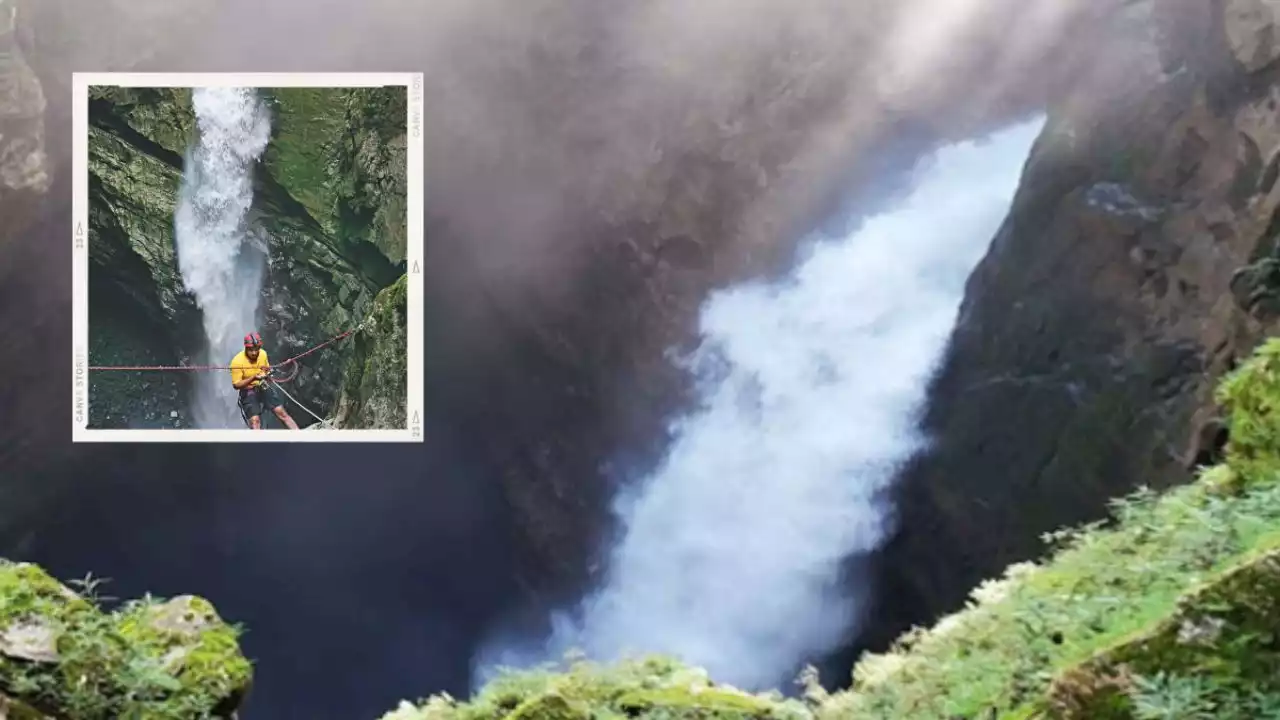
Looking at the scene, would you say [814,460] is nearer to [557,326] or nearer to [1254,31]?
[557,326]

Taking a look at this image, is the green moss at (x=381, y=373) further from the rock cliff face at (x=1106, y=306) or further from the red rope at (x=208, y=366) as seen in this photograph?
the rock cliff face at (x=1106, y=306)

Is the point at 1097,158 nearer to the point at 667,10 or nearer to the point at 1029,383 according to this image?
the point at 1029,383

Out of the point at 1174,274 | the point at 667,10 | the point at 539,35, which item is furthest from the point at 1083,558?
the point at 539,35

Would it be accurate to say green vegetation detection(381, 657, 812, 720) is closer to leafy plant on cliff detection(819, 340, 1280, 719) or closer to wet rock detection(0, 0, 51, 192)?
leafy plant on cliff detection(819, 340, 1280, 719)

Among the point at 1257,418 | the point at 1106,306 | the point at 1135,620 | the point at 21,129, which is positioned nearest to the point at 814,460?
the point at 1106,306

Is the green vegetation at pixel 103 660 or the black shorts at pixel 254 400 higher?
the black shorts at pixel 254 400

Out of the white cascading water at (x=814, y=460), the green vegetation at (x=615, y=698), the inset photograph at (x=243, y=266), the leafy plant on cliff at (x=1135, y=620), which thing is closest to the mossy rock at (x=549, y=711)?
the green vegetation at (x=615, y=698)
